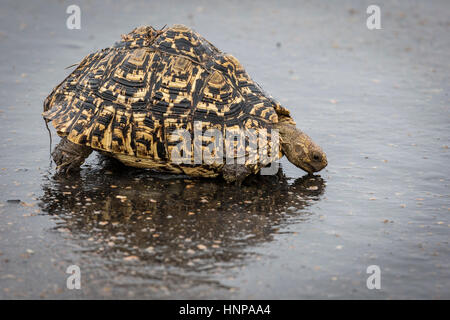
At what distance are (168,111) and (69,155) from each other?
4.27 feet

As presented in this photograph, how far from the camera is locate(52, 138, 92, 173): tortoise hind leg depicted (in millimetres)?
7473

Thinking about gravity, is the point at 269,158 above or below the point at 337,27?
below

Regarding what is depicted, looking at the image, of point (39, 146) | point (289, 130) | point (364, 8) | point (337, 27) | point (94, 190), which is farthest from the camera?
point (364, 8)

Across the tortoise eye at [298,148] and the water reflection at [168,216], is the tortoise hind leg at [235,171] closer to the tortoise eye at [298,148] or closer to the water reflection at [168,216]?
the water reflection at [168,216]

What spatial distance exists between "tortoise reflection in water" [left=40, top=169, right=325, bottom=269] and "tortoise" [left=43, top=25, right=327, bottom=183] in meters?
0.26

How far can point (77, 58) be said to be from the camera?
1273 centimetres

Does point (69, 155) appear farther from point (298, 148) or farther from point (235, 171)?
point (298, 148)

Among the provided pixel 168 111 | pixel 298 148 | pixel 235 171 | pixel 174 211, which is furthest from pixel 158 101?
pixel 298 148

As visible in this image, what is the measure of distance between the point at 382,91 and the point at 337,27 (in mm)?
4950

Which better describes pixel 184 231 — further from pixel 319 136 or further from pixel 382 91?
pixel 382 91

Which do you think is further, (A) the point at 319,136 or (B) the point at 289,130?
(A) the point at 319,136
